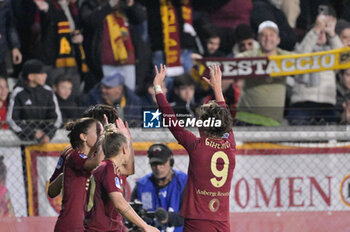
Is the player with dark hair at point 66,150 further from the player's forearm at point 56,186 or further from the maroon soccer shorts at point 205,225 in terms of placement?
the maroon soccer shorts at point 205,225

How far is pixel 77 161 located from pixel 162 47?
4.82 m

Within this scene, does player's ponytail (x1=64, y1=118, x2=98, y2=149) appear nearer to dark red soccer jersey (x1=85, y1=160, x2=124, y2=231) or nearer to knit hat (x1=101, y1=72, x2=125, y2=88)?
dark red soccer jersey (x1=85, y1=160, x2=124, y2=231)

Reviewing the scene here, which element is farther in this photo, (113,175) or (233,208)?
(233,208)

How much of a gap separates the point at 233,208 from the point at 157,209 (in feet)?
3.93

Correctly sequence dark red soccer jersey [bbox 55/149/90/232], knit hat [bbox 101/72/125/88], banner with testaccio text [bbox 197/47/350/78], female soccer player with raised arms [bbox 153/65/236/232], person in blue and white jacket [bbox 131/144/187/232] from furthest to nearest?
knit hat [bbox 101/72/125/88], banner with testaccio text [bbox 197/47/350/78], person in blue and white jacket [bbox 131/144/187/232], dark red soccer jersey [bbox 55/149/90/232], female soccer player with raised arms [bbox 153/65/236/232]

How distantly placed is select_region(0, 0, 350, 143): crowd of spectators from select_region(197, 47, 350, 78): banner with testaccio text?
100mm

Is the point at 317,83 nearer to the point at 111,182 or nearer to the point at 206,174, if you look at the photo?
the point at 206,174

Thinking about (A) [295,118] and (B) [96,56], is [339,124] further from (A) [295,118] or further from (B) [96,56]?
(B) [96,56]

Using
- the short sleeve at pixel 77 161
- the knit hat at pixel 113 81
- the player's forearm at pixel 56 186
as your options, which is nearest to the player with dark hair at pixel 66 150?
the player's forearm at pixel 56 186

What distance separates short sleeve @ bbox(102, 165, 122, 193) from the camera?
541cm

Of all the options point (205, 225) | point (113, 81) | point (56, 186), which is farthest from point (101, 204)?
point (113, 81)

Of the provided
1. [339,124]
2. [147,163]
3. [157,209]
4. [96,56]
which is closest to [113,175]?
[157,209]

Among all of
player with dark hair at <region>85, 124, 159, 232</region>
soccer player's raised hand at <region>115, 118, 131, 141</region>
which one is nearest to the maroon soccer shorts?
player with dark hair at <region>85, 124, 159, 232</region>

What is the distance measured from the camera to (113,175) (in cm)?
544
